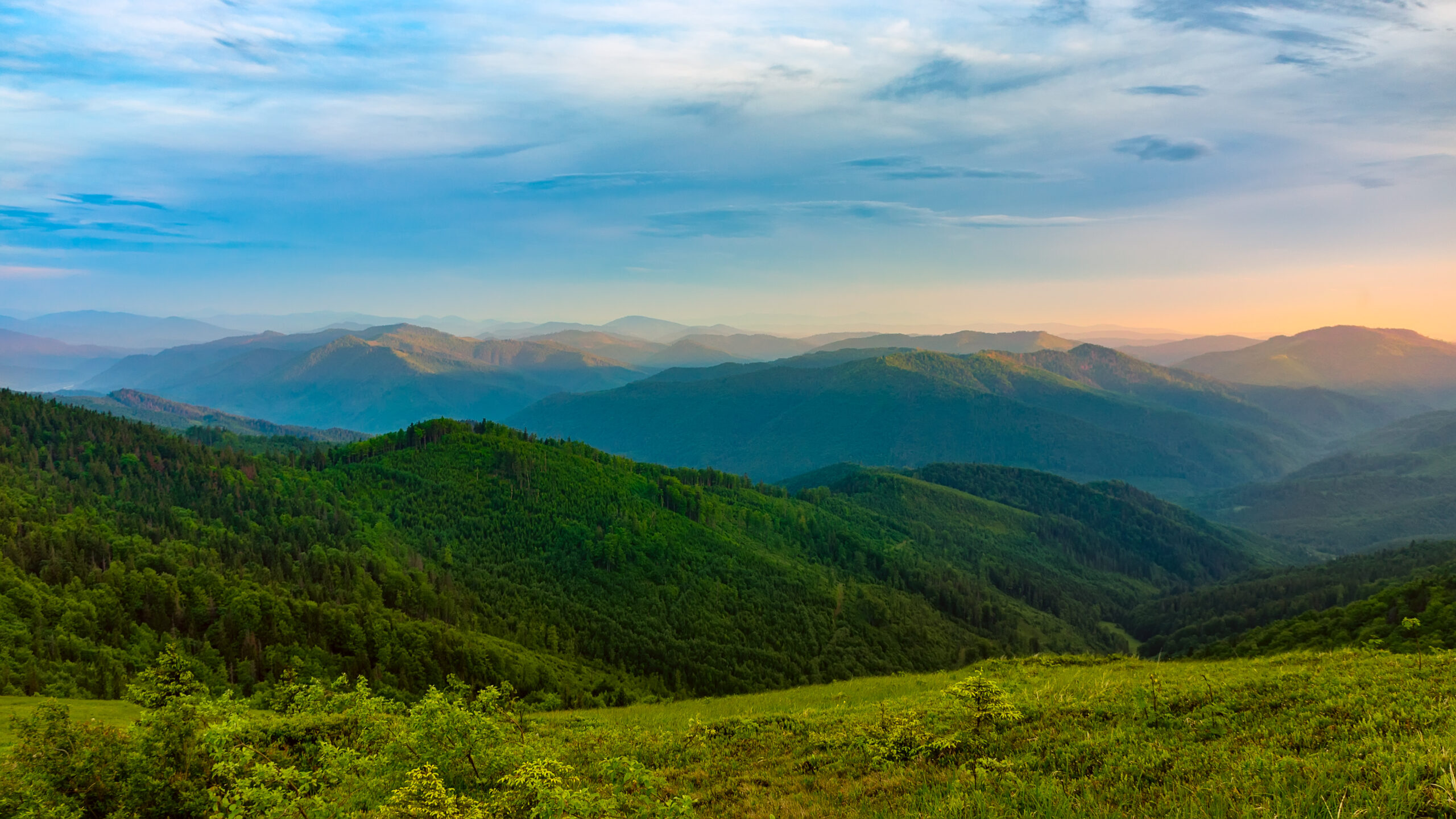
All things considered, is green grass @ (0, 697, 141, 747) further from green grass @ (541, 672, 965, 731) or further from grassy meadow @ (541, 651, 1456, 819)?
grassy meadow @ (541, 651, 1456, 819)

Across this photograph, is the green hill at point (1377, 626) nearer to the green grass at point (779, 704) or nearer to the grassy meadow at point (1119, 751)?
the grassy meadow at point (1119, 751)

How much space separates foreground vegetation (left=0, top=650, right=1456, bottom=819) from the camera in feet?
48.0

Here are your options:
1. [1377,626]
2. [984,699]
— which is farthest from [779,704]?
[1377,626]

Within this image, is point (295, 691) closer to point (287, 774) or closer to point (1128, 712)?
point (287, 774)

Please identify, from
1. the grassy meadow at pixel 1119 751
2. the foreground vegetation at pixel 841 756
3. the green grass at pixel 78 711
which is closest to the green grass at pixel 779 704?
the grassy meadow at pixel 1119 751

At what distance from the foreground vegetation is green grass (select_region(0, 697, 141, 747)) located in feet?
55.2

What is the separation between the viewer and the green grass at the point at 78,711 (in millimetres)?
37184

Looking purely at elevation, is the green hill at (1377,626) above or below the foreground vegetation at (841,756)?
below

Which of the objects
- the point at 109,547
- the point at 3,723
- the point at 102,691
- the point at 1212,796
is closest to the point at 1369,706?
the point at 1212,796

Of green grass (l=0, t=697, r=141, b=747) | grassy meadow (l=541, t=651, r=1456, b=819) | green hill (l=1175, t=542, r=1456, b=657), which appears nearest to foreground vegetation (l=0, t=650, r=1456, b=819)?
grassy meadow (l=541, t=651, r=1456, b=819)

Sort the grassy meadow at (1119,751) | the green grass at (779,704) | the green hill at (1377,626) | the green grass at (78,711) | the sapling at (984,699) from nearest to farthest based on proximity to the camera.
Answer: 1. the grassy meadow at (1119,751)
2. the sapling at (984,699)
3. the green grass at (78,711)
4. the green grass at (779,704)
5. the green hill at (1377,626)

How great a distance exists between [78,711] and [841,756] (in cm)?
5806

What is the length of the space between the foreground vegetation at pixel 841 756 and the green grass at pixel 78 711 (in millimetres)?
16826

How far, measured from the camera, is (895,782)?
1961 cm
